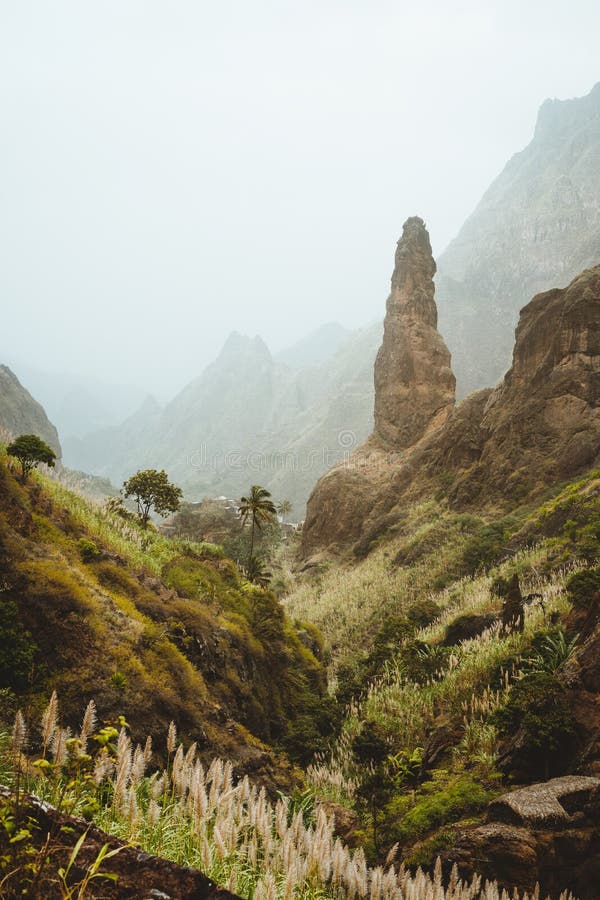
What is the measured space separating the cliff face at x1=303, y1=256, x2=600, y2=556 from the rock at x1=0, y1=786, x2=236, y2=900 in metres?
39.7

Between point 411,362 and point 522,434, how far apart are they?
87.9ft

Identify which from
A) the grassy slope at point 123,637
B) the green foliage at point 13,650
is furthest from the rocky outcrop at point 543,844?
the green foliage at point 13,650

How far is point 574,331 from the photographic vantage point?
1681 inches

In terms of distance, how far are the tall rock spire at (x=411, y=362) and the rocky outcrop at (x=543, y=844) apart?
57.7 meters

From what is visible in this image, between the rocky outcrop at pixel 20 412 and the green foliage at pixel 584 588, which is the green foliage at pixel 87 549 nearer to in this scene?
the green foliage at pixel 584 588

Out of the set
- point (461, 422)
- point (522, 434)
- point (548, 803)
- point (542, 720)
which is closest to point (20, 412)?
point (461, 422)

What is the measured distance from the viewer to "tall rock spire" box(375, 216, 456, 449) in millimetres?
65188

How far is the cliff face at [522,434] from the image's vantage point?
40.1 m

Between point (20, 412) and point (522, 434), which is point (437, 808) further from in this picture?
point (20, 412)

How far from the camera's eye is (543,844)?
5824 millimetres

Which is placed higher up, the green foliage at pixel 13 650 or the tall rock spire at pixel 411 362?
the tall rock spire at pixel 411 362

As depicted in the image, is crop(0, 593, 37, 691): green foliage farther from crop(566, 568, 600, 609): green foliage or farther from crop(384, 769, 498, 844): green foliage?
crop(566, 568, 600, 609): green foliage

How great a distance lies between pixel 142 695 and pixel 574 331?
148ft

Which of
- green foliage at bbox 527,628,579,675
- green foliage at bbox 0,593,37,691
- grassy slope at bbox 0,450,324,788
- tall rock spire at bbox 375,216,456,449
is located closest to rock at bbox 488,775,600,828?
green foliage at bbox 527,628,579,675
